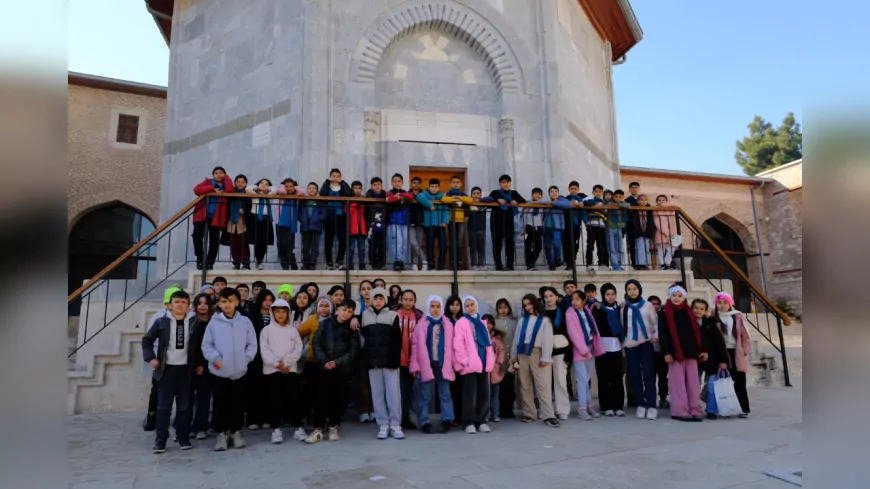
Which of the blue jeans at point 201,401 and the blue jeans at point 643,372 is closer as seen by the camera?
the blue jeans at point 201,401

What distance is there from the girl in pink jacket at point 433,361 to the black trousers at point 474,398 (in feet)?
0.50

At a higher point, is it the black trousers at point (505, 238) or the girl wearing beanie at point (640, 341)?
the black trousers at point (505, 238)

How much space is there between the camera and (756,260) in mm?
20594

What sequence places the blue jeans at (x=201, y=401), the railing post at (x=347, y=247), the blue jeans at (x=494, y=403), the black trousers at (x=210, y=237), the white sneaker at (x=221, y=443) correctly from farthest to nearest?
the black trousers at (x=210, y=237) → the railing post at (x=347, y=247) → the blue jeans at (x=494, y=403) → the blue jeans at (x=201, y=401) → the white sneaker at (x=221, y=443)

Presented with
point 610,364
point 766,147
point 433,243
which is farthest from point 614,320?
point 766,147

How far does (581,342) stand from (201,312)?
4.33 metres

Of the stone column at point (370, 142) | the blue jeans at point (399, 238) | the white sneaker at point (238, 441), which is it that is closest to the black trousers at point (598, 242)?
the blue jeans at point (399, 238)

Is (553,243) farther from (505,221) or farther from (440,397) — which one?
(440,397)

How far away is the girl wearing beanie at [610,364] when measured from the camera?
6863 mm

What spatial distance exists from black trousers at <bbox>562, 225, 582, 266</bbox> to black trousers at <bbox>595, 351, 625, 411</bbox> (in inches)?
75.8

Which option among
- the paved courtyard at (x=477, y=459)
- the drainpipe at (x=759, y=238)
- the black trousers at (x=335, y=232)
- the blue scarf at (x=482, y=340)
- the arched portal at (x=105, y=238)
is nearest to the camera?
the paved courtyard at (x=477, y=459)

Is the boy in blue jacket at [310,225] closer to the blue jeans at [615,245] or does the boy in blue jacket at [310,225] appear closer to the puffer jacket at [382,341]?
the puffer jacket at [382,341]

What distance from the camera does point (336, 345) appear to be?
5.75 meters
